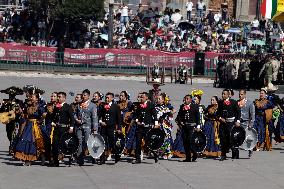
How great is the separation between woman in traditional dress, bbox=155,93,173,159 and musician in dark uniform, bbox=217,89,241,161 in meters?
1.15

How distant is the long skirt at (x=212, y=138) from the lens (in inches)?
976

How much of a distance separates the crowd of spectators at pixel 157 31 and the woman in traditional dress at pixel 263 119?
100 feet

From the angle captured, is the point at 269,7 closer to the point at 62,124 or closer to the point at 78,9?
the point at 62,124

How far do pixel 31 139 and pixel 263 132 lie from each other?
684 centimetres

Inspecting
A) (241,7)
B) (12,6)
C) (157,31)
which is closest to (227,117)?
(157,31)

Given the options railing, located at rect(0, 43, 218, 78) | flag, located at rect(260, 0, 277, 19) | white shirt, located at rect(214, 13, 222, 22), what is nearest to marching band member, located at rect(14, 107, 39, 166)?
flag, located at rect(260, 0, 277, 19)

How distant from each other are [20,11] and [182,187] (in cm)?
4126

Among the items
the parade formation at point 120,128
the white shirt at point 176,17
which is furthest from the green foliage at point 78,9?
the parade formation at point 120,128

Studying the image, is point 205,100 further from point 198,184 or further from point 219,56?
point 198,184

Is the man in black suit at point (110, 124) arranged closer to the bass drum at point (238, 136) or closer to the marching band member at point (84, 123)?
the marching band member at point (84, 123)

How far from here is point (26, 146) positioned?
74.2 ft

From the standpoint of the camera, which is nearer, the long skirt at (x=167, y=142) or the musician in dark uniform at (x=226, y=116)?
the musician in dark uniform at (x=226, y=116)

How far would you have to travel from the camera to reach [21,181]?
20.1 metres

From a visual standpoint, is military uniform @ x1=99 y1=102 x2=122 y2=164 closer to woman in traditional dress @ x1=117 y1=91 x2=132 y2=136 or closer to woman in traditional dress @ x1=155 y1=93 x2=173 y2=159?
woman in traditional dress @ x1=117 y1=91 x2=132 y2=136
